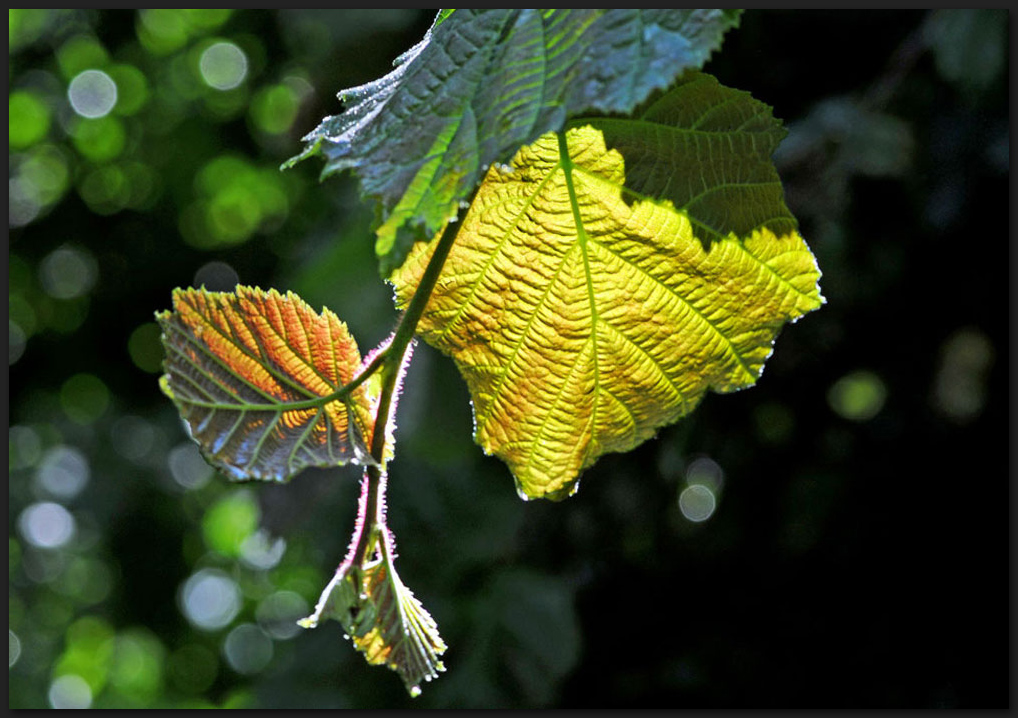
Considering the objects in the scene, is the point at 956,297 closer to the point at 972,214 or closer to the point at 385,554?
the point at 972,214

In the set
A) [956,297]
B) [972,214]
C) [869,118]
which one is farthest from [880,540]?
[869,118]

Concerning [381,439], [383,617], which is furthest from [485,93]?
[383,617]

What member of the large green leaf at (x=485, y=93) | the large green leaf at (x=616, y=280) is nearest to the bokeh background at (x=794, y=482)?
the large green leaf at (x=616, y=280)

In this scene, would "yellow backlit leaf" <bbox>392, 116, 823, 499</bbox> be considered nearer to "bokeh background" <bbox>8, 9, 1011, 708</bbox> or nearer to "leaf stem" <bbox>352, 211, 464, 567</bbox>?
"leaf stem" <bbox>352, 211, 464, 567</bbox>

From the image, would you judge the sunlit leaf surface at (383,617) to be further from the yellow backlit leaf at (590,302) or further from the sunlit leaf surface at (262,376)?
the yellow backlit leaf at (590,302)

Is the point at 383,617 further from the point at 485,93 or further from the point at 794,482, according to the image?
the point at 794,482
